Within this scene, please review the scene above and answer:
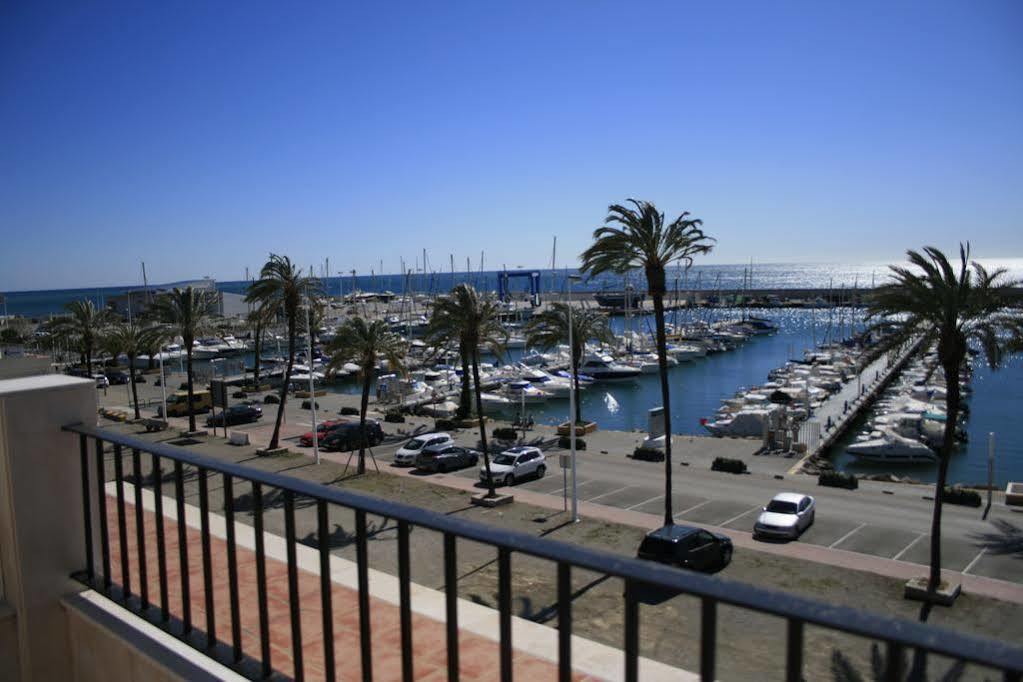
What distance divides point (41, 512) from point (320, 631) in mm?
1825

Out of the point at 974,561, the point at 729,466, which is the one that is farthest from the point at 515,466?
the point at 974,561

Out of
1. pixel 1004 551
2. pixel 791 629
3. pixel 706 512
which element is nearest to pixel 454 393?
pixel 706 512

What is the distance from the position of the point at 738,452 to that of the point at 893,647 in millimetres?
37144

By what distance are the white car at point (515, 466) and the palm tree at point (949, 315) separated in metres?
13.5

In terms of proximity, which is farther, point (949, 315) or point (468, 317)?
point (468, 317)

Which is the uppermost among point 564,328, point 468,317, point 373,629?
point 468,317

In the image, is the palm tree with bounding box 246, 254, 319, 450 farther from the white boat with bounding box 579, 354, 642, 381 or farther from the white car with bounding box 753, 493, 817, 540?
the white boat with bounding box 579, 354, 642, 381

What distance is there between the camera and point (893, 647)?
1626 mm

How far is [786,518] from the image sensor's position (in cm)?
2112

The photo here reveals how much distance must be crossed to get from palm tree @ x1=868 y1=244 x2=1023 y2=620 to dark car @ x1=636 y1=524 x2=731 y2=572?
4.52m

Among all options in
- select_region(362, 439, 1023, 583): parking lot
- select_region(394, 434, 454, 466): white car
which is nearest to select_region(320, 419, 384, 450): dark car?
select_region(394, 434, 454, 466): white car

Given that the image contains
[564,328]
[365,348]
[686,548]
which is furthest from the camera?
[564,328]

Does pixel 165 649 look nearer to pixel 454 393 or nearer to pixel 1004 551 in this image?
pixel 1004 551

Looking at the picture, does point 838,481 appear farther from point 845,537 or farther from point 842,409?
point 842,409
